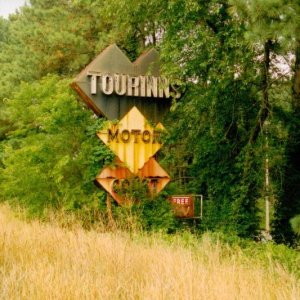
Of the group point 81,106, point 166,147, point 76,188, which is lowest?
point 76,188

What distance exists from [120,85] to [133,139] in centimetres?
128

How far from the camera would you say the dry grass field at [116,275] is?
460 centimetres

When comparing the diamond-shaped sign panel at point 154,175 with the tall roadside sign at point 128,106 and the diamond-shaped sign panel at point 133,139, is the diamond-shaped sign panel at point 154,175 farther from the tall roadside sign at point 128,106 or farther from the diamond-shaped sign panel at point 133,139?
the diamond-shaped sign panel at point 133,139

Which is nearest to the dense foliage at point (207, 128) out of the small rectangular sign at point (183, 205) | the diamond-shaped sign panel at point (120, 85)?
the diamond-shaped sign panel at point (120, 85)

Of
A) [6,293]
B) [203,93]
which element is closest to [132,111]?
[203,93]

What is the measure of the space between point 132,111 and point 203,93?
1.69m

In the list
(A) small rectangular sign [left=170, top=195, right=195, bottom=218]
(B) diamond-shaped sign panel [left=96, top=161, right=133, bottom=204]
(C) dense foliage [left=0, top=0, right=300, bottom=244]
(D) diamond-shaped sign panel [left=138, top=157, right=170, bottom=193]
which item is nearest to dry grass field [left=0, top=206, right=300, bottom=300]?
(B) diamond-shaped sign panel [left=96, top=161, right=133, bottom=204]

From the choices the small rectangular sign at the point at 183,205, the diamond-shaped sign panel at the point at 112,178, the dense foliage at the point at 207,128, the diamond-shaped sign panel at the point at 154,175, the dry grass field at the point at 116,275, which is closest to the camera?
the dry grass field at the point at 116,275

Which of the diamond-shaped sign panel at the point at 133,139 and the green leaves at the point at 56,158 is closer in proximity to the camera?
the diamond-shaped sign panel at the point at 133,139

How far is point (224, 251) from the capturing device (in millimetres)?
8234

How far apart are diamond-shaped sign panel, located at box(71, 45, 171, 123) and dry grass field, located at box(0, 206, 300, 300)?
5238 mm

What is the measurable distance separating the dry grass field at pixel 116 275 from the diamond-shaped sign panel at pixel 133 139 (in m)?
4.88

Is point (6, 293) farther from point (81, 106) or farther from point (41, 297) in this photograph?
point (81, 106)

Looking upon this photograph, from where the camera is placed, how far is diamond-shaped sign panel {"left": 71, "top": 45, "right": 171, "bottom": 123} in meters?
12.0
